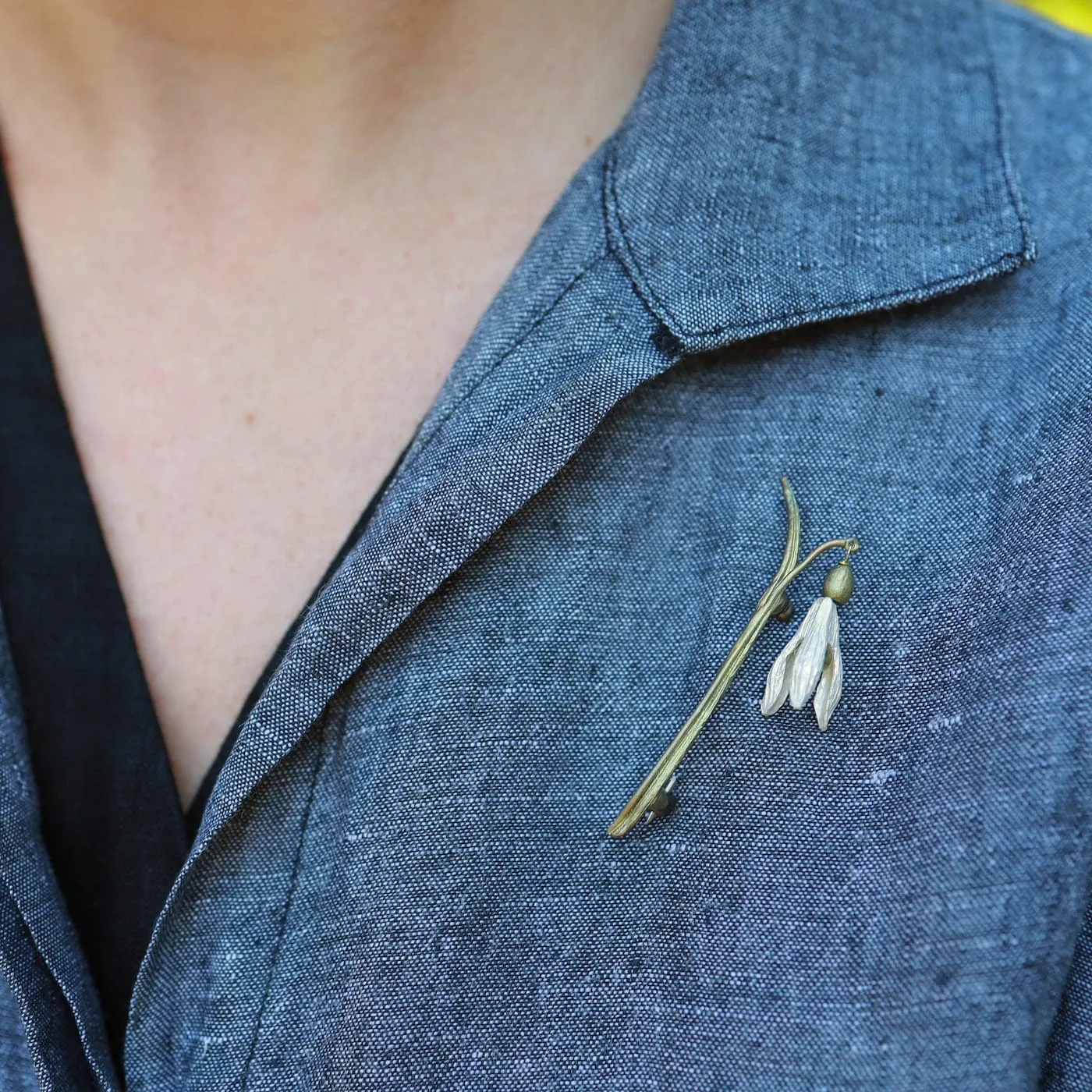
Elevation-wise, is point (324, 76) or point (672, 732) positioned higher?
point (324, 76)

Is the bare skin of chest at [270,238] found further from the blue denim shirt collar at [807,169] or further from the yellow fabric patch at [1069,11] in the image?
the yellow fabric patch at [1069,11]

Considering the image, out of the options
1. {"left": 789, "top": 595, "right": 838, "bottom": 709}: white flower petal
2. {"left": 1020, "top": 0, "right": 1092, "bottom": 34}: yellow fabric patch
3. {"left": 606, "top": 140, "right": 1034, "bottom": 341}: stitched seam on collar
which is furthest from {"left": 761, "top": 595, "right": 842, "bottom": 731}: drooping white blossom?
{"left": 1020, "top": 0, "right": 1092, "bottom": 34}: yellow fabric patch

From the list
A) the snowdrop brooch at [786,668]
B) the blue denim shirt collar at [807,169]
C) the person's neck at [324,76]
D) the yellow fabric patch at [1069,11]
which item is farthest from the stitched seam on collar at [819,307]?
the yellow fabric patch at [1069,11]

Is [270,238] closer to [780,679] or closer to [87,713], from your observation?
[87,713]

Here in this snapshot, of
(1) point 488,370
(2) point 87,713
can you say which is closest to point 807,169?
(1) point 488,370

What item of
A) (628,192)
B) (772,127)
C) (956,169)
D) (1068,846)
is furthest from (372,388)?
(1068,846)
